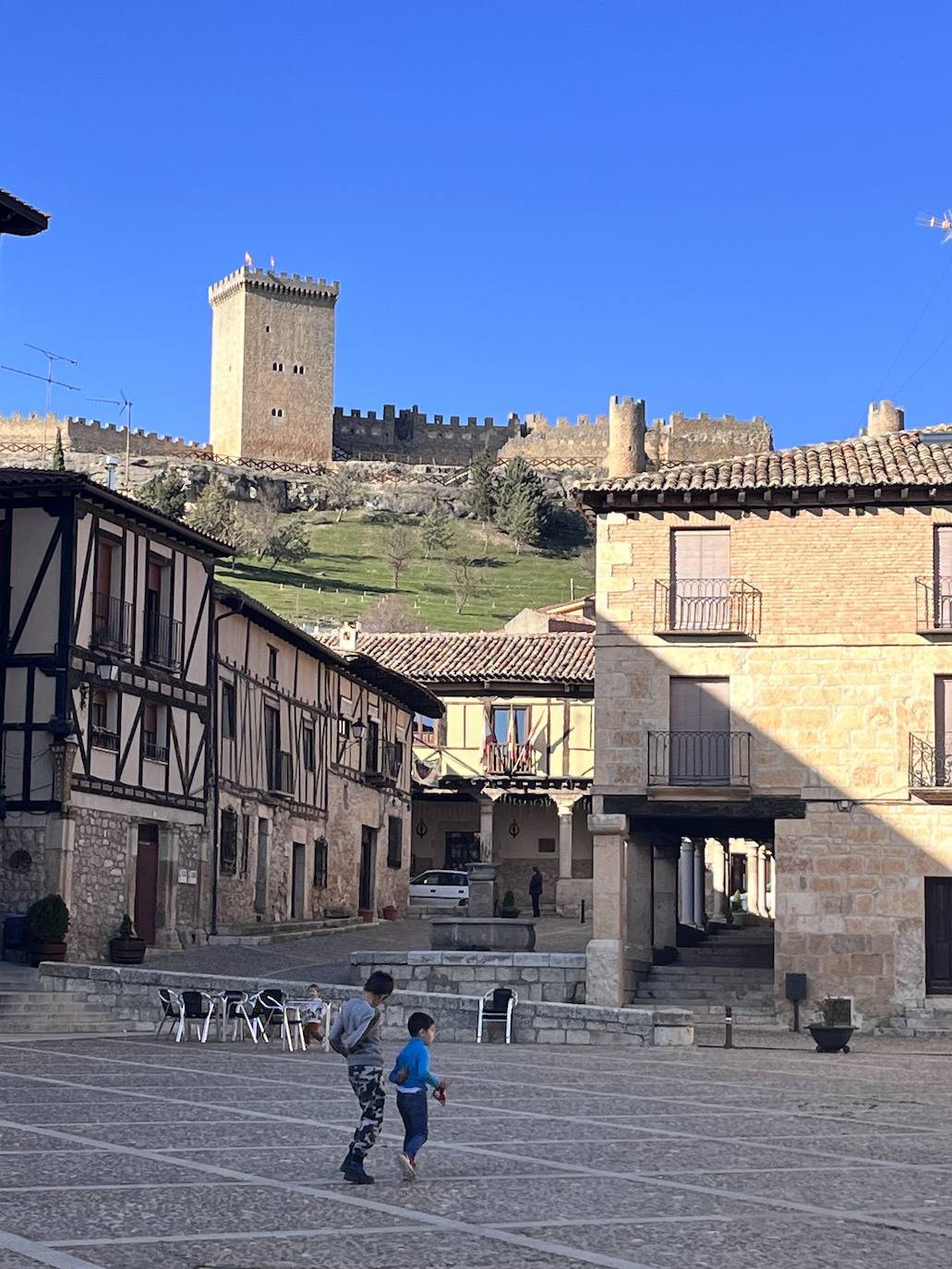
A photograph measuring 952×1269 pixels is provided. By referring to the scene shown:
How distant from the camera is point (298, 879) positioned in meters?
42.1

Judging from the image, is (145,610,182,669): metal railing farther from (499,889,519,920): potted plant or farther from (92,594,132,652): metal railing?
(499,889,519,920): potted plant

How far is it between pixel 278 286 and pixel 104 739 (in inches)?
3933

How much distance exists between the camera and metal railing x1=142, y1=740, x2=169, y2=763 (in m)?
33.5

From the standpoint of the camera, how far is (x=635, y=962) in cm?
3050

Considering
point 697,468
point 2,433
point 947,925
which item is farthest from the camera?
point 2,433

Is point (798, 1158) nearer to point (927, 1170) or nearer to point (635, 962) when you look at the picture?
point (927, 1170)

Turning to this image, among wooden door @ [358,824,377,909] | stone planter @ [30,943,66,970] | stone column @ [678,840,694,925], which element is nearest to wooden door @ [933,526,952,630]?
stone column @ [678,840,694,925]

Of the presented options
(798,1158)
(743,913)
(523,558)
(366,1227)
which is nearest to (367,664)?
(743,913)

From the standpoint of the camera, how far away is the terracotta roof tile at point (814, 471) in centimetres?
2994

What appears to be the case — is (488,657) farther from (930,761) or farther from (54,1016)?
(54,1016)

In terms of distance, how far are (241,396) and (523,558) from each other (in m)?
26.5

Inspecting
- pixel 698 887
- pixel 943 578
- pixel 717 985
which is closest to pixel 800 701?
pixel 943 578

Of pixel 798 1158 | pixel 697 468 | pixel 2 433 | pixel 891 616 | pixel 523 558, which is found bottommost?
pixel 798 1158

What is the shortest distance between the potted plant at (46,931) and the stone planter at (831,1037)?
1131 cm
